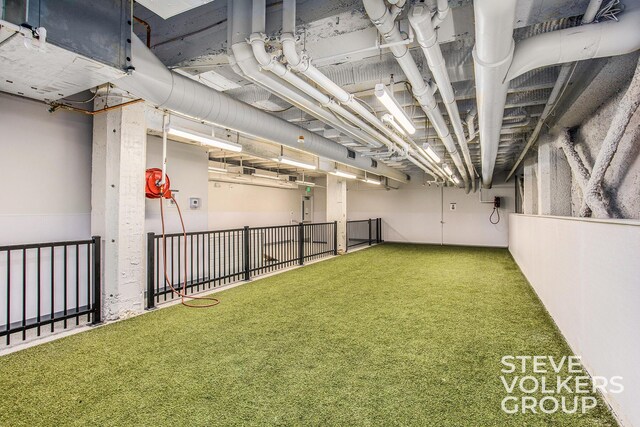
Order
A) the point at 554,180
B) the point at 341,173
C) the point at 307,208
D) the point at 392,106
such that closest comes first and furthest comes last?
the point at 392,106, the point at 554,180, the point at 341,173, the point at 307,208

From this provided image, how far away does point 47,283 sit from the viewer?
3.48 meters

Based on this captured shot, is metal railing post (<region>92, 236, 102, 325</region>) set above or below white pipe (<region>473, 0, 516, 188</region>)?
below

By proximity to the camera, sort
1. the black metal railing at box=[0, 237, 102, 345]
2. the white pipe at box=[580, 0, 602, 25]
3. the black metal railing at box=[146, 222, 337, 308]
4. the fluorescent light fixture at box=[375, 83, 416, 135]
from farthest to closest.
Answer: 1. the black metal railing at box=[146, 222, 337, 308]
2. the black metal railing at box=[0, 237, 102, 345]
3. the fluorescent light fixture at box=[375, 83, 416, 135]
4. the white pipe at box=[580, 0, 602, 25]

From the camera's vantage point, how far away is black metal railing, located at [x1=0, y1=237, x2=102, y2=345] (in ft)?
10.2

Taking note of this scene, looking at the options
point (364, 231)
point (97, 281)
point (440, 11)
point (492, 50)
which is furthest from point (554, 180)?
point (364, 231)

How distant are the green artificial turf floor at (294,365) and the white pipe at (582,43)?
2272mm

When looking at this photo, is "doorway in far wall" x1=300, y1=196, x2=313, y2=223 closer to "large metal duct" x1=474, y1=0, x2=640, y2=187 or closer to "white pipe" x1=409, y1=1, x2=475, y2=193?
"white pipe" x1=409, y1=1, x2=475, y2=193

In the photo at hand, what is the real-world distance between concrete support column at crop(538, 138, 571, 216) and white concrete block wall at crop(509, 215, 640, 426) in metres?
1.48

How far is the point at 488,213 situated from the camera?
10.9 meters

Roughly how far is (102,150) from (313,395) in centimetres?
333

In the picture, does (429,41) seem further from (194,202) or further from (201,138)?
(194,202)

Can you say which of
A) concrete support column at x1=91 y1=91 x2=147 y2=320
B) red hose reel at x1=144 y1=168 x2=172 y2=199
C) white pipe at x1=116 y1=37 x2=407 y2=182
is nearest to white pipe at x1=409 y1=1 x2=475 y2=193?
white pipe at x1=116 y1=37 x2=407 y2=182

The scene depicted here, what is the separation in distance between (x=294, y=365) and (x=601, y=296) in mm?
2265

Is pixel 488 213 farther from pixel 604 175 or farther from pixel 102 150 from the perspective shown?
pixel 102 150
